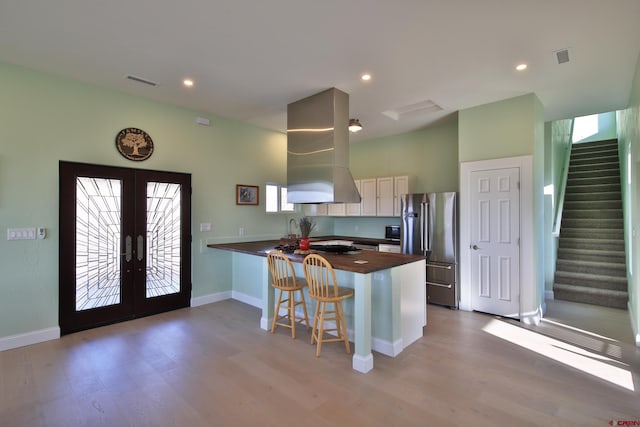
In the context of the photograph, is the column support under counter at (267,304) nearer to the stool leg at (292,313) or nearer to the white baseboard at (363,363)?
the stool leg at (292,313)

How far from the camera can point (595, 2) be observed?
2.31 m

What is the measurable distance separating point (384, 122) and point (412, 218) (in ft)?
5.61

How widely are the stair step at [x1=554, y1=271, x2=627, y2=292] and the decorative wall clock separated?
22.2ft

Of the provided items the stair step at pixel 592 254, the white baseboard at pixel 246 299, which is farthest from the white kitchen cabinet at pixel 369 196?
the stair step at pixel 592 254

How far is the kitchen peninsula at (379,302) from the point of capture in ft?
9.14

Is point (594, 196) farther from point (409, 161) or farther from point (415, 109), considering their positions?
point (415, 109)

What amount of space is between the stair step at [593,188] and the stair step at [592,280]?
220cm

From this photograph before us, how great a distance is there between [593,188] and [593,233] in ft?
4.08

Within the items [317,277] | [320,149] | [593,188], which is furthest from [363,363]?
[593,188]

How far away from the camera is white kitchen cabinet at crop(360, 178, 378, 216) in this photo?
5.97 meters

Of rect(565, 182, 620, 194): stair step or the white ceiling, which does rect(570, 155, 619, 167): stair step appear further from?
the white ceiling

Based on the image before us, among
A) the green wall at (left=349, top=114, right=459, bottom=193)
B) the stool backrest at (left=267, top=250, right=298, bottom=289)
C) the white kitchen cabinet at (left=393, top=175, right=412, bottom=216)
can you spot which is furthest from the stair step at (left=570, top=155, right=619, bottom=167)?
the stool backrest at (left=267, top=250, right=298, bottom=289)

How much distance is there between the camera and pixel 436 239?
4.71m

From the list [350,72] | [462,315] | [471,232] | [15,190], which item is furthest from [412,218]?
[15,190]
